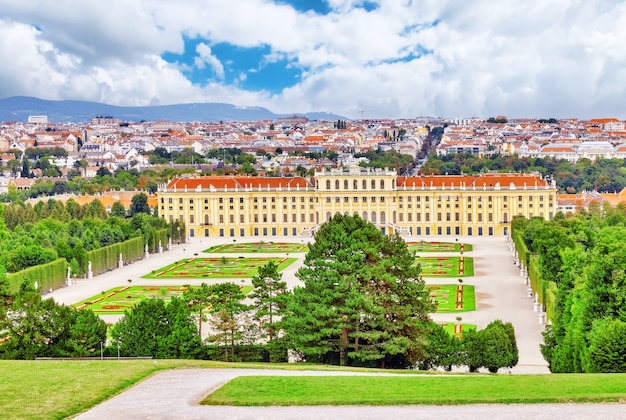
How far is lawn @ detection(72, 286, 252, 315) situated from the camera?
1896 inches

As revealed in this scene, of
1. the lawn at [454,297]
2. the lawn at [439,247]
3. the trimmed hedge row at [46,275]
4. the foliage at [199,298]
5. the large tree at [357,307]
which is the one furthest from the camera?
the lawn at [439,247]

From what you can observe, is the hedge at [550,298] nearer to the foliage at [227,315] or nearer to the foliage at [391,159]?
the foliage at [227,315]

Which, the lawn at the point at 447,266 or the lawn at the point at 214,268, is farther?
the lawn at the point at 214,268

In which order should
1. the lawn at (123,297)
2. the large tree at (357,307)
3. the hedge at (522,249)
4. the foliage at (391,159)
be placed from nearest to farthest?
the large tree at (357,307) → the lawn at (123,297) → the hedge at (522,249) → the foliage at (391,159)

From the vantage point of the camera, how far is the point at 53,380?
22.4 metres

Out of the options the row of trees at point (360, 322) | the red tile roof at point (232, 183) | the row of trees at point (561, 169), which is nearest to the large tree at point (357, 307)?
the row of trees at point (360, 322)

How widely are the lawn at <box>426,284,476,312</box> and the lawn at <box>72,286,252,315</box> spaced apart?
1004 centimetres

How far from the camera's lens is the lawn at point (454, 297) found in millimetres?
47125

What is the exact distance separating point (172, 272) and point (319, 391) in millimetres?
45074

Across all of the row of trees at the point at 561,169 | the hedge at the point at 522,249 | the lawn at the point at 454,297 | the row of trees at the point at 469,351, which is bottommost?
the row of trees at the point at 469,351

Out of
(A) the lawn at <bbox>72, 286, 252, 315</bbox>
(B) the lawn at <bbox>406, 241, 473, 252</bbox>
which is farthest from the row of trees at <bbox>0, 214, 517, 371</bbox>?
(B) the lawn at <bbox>406, 241, 473, 252</bbox>

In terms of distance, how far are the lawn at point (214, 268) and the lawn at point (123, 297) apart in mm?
5912

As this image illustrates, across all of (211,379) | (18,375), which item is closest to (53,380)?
(18,375)

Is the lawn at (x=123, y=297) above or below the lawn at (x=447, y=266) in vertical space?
below
